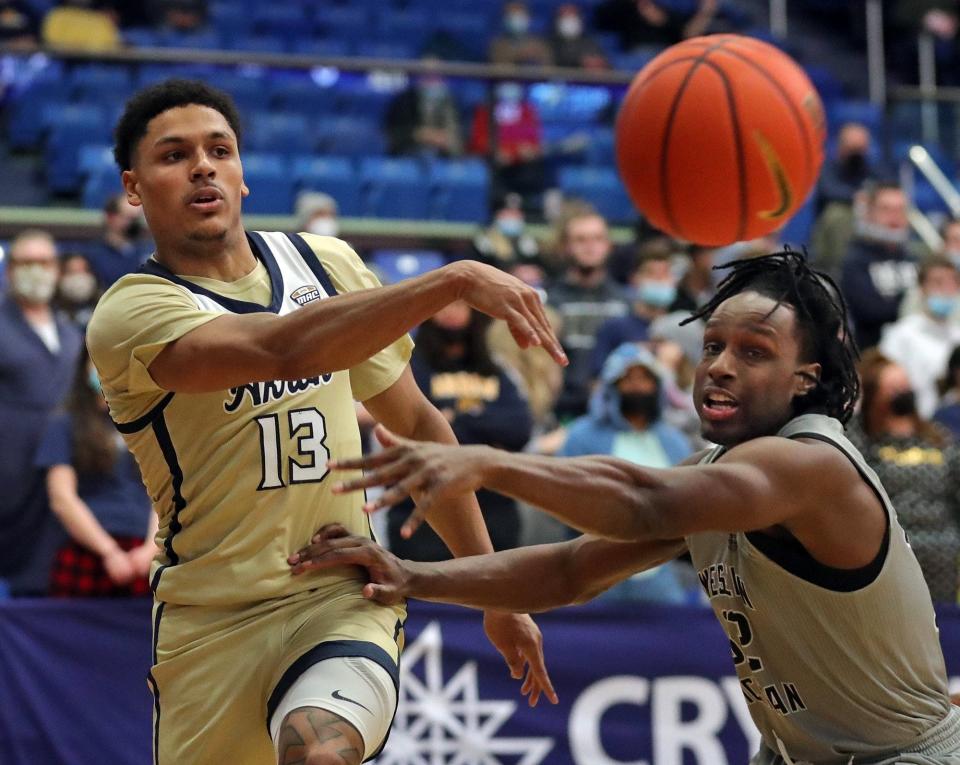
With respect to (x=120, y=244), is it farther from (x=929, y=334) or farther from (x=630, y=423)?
(x=929, y=334)

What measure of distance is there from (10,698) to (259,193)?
6.08 metres

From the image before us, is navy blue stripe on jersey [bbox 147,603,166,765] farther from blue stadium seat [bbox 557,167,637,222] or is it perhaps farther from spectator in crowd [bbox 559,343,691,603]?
blue stadium seat [bbox 557,167,637,222]

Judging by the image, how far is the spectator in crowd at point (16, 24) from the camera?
474 inches

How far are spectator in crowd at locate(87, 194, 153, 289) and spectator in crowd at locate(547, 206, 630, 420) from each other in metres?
2.40

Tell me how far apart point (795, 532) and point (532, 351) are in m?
4.88

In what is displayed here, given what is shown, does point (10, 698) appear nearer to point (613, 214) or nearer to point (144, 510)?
point (144, 510)

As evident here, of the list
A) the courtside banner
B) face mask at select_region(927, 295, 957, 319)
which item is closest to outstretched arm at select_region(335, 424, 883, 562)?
→ the courtside banner

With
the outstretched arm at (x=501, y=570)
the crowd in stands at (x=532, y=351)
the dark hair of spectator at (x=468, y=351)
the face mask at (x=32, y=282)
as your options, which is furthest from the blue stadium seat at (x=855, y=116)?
the outstretched arm at (x=501, y=570)

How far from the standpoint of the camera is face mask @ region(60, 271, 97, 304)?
27.1ft

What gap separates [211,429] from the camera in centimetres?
388

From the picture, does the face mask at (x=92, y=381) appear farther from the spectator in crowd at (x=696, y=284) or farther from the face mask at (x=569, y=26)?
the face mask at (x=569, y=26)

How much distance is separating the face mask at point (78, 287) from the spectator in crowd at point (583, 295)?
8.25 ft

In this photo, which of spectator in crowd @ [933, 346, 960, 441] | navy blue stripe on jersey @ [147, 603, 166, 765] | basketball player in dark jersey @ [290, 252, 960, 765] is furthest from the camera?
spectator in crowd @ [933, 346, 960, 441]

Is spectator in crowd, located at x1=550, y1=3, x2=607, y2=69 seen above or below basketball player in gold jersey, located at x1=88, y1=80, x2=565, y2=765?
above
